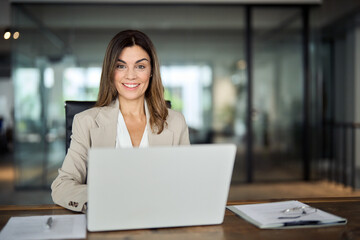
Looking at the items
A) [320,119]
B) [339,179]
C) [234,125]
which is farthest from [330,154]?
[234,125]

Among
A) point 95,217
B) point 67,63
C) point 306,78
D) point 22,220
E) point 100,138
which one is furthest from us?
point 306,78

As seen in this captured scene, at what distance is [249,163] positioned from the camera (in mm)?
5281

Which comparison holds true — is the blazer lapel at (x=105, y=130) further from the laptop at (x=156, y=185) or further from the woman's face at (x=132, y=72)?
the laptop at (x=156, y=185)

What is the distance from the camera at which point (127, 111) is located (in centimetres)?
190

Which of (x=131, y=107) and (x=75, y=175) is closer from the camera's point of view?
(x=75, y=175)

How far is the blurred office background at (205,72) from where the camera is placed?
4.95 metres

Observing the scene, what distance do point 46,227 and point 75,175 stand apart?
18.1 inches

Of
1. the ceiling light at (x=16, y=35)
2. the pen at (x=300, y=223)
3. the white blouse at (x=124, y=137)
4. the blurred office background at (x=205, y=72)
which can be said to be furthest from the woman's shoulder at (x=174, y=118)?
the ceiling light at (x=16, y=35)

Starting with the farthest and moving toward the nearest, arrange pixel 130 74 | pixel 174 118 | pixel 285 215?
pixel 174 118, pixel 130 74, pixel 285 215

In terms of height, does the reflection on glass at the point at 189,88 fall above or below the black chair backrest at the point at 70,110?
above

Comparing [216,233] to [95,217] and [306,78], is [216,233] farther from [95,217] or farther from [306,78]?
[306,78]

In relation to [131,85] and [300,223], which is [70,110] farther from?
[300,223]

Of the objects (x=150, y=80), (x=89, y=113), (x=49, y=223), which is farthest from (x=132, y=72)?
(x=49, y=223)

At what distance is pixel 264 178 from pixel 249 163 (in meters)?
0.30
